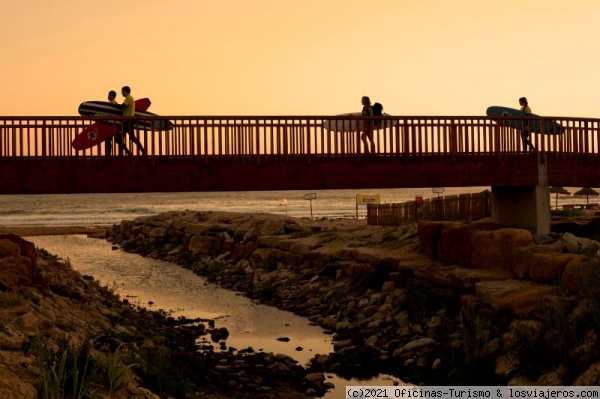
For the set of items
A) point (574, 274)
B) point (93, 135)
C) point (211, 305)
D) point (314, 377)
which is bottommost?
point (314, 377)

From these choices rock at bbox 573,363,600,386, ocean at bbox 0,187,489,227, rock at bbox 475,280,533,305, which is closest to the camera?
rock at bbox 573,363,600,386

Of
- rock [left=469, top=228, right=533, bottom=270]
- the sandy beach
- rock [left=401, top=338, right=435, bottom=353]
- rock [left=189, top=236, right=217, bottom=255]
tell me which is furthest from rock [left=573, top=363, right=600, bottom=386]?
the sandy beach

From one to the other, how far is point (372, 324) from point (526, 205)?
6.54m

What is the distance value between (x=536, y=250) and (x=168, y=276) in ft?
61.6

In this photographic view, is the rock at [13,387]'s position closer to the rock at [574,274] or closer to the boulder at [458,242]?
the rock at [574,274]

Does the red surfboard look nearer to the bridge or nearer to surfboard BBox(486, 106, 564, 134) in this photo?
the bridge

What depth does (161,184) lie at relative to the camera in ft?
64.1

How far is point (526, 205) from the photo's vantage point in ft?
70.4

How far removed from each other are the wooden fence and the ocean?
36.4 metres

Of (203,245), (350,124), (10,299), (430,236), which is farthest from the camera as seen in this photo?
(203,245)

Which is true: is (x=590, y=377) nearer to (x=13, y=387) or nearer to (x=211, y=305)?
(x=13, y=387)

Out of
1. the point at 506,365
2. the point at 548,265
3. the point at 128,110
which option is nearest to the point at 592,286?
the point at 548,265

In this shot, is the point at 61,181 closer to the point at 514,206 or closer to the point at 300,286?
the point at 300,286

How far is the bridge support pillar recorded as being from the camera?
68.2 ft
